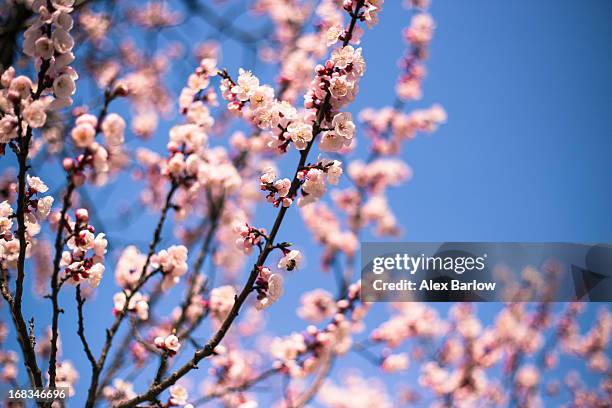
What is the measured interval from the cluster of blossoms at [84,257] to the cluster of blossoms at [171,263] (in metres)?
0.34

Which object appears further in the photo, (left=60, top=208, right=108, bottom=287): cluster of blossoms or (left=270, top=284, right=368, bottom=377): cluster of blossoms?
(left=270, top=284, right=368, bottom=377): cluster of blossoms

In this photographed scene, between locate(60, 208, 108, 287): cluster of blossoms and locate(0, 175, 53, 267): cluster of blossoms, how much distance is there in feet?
0.42

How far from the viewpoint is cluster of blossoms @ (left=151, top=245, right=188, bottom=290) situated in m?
2.39

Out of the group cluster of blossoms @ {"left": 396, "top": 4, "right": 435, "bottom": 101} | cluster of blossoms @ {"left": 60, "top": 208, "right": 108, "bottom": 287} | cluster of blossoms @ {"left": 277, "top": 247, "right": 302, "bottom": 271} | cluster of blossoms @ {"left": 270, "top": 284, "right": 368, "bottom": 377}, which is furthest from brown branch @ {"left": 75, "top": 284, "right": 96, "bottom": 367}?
cluster of blossoms @ {"left": 396, "top": 4, "right": 435, "bottom": 101}

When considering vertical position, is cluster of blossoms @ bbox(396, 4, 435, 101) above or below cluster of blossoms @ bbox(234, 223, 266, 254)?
above

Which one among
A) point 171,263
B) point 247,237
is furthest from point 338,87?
point 171,263

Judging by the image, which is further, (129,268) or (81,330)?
(129,268)

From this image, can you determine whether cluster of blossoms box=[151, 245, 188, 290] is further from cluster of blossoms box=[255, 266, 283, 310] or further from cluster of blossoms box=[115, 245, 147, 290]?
cluster of blossoms box=[255, 266, 283, 310]

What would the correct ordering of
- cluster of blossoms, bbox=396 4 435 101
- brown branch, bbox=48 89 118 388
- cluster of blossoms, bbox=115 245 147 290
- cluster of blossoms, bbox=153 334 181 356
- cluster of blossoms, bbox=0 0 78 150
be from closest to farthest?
brown branch, bbox=48 89 118 388 → cluster of blossoms, bbox=0 0 78 150 → cluster of blossoms, bbox=153 334 181 356 → cluster of blossoms, bbox=115 245 147 290 → cluster of blossoms, bbox=396 4 435 101

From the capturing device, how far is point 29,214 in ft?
6.46

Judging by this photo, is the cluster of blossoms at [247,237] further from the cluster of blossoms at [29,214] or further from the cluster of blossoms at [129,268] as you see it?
the cluster of blossoms at [129,268]

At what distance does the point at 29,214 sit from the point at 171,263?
70 cm

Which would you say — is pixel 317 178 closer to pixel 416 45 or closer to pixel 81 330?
pixel 81 330

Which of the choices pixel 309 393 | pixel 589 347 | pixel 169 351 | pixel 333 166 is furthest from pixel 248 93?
pixel 589 347
